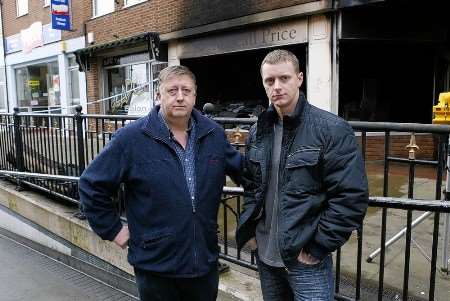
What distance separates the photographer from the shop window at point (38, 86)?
629 inches

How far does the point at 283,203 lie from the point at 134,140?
0.79 m

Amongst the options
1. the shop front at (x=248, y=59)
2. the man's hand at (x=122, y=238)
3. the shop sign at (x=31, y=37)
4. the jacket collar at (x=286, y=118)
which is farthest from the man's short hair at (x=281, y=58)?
the shop sign at (x=31, y=37)

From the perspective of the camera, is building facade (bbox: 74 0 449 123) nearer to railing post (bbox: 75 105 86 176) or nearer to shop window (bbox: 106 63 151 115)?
shop window (bbox: 106 63 151 115)

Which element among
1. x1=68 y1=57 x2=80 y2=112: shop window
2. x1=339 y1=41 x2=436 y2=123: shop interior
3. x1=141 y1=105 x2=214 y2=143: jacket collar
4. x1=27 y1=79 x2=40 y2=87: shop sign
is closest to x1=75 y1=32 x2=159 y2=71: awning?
x1=68 y1=57 x2=80 y2=112: shop window

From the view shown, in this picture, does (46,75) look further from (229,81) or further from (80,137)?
(80,137)

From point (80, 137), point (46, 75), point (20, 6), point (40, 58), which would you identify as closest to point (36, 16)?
point (40, 58)

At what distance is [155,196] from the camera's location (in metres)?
2.19

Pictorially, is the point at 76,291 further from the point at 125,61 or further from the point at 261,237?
the point at 125,61

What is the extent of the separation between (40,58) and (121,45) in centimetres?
600

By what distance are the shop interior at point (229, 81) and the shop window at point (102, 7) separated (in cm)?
326

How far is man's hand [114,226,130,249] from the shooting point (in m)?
2.33

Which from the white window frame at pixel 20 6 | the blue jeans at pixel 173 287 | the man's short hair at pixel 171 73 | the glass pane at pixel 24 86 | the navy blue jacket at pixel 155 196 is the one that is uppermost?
the white window frame at pixel 20 6

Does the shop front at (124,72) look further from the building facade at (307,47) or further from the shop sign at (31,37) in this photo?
the shop sign at (31,37)

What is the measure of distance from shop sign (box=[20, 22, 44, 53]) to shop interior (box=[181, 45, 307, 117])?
7562mm
